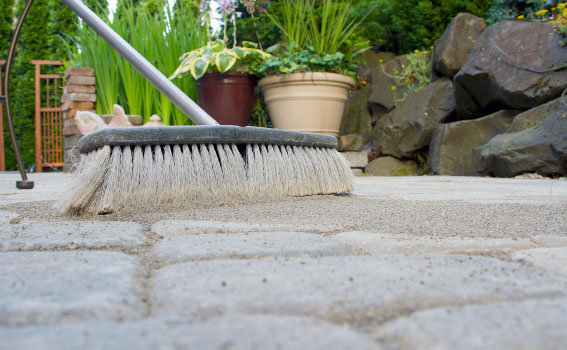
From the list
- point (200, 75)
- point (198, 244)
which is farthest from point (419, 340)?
point (200, 75)

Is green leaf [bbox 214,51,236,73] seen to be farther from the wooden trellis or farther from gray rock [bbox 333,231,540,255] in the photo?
gray rock [bbox 333,231,540,255]

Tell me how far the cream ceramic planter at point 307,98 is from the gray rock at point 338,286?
12.5 feet

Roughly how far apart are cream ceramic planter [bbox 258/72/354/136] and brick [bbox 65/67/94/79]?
6.16ft

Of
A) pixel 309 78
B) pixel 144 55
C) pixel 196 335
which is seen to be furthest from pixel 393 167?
pixel 196 335

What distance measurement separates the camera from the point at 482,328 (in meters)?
0.45

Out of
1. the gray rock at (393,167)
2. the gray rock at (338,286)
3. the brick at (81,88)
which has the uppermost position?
the brick at (81,88)

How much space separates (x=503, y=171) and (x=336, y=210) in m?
2.56

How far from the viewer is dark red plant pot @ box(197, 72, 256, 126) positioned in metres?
4.57

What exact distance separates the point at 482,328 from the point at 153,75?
1.83 meters

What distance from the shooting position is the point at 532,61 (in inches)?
144

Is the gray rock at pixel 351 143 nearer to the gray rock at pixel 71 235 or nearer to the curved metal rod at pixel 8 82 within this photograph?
the curved metal rod at pixel 8 82

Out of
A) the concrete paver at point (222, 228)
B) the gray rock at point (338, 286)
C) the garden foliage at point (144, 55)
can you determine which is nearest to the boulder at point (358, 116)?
the garden foliage at point (144, 55)

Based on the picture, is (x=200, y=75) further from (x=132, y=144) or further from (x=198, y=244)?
(x=198, y=244)

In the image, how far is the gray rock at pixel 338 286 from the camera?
1.64ft
